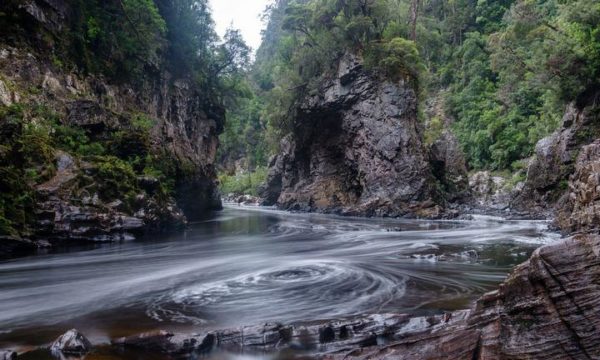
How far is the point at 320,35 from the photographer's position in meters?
33.5

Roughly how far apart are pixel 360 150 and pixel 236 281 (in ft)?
76.3

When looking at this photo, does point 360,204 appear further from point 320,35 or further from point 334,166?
point 320,35

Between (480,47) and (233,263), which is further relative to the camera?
(480,47)

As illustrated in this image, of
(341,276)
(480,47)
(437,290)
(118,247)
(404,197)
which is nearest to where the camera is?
(437,290)

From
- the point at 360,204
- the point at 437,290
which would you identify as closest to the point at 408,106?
the point at 360,204

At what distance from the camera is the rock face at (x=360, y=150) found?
28609 millimetres

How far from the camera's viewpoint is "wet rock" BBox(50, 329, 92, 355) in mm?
5125

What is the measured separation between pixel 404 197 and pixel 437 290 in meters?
20.7

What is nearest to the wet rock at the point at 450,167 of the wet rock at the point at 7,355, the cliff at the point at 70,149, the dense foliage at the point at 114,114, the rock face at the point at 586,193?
the rock face at the point at 586,193

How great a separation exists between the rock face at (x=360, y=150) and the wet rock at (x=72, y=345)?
2403 cm

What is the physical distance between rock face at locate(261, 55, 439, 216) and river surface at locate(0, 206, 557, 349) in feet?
39.2

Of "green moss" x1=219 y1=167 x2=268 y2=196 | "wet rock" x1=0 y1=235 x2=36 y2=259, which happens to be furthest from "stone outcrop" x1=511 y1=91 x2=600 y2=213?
"green moss" x1=219 y1=167 x2=268 y2=196

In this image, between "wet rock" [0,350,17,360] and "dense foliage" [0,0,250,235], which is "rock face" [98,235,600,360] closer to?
"wet rock" [0,350,17,360]

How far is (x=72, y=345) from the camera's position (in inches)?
204
